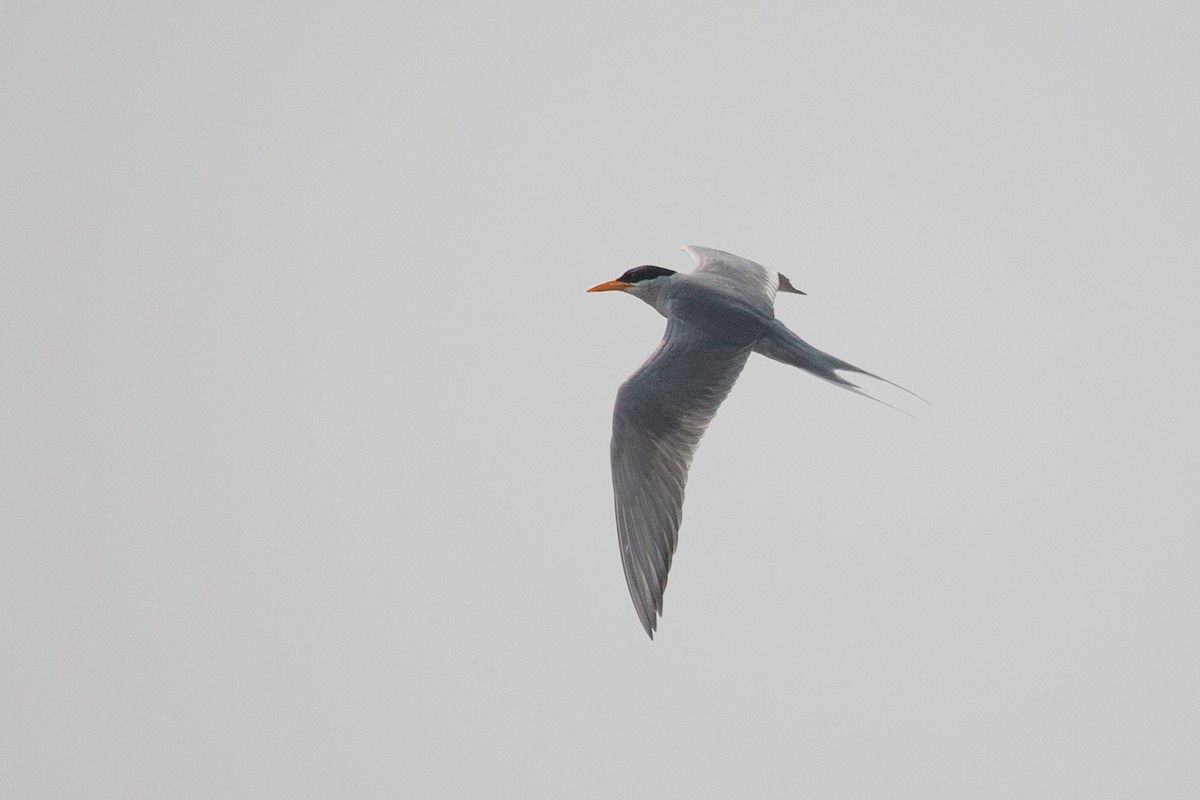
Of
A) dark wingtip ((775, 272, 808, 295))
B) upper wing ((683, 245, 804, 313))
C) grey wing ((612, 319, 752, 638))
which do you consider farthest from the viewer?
dark wingtip ((775, 272, 808, 295))

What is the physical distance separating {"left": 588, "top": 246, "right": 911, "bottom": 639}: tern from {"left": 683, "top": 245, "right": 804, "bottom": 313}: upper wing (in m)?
A: 0.03

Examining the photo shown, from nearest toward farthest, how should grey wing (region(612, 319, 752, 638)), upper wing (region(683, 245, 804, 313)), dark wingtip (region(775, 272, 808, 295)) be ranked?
1. grey wing (region(612, 319, 752, 638))
2. upper wing (region(683, 245, 804, 313))
3. dark wingtip (region(775, 272, 808, 295))

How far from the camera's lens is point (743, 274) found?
1162 cm

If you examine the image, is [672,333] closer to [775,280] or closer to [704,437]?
[704,437]

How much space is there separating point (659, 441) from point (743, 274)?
250 cm

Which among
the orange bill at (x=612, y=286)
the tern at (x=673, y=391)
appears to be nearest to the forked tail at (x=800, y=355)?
the tern at (x=673, y=391)

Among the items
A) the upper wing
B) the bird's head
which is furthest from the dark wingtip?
the bird's head

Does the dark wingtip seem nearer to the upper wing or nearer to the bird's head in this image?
the upper wing

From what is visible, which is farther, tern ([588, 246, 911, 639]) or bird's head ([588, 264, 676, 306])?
bird's head ([588, 264, 676, 306])

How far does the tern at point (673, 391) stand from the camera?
9.14 meters

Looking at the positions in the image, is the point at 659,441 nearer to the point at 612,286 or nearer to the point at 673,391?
the point at 673,391

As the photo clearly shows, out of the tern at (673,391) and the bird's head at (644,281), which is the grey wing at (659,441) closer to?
the tern at (673,391)

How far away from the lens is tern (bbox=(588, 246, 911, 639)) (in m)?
9.14

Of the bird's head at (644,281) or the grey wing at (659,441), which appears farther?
the bird's head at (644,281)
